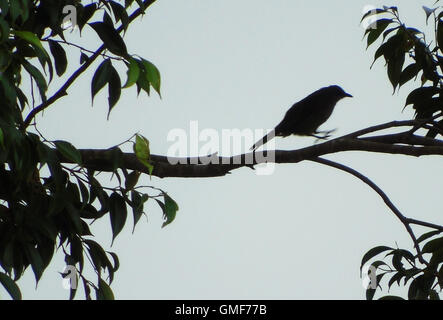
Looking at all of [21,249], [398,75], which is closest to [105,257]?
[21,249]

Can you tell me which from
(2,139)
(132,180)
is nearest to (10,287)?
(2,139)

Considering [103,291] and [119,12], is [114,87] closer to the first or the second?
[119,12]

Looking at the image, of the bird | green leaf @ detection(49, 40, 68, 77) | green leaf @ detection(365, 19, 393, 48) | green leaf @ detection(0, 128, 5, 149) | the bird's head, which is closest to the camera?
green leaf @ detection(0, 128, 5, 149)

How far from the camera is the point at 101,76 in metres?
3.20

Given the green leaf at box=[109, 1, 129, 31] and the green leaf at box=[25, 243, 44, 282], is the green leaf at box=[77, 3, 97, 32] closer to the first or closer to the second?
the green leaf at box=[109, 1, 129, 31]

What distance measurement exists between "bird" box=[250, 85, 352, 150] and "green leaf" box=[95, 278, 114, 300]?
9.96 ft

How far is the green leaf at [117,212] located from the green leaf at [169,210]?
0.17 metres

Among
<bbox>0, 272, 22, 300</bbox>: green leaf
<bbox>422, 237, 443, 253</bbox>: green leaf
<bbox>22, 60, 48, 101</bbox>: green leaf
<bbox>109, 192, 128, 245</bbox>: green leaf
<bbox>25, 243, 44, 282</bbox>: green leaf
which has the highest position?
<bbox>22, 60, 48, 101</bbox>: green leaf

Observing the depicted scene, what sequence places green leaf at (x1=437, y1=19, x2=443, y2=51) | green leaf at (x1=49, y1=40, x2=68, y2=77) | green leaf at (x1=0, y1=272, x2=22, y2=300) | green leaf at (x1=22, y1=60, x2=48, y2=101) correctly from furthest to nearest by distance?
green leaf at (x1=437, y1=19, x2=443, y2=51), green leaf at (x1=49, y1=40, x2=68, y2=77), green leaf at (x1=22, y1=60, x2=48, y2=101), green leaf at (x1=0, y1=272, x2=22, y2=300)

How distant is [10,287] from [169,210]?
0.86m

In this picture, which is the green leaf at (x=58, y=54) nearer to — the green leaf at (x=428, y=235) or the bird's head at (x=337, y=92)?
the green leaf at (x=428, y=235)

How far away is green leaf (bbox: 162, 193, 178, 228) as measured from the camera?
346 centimetres

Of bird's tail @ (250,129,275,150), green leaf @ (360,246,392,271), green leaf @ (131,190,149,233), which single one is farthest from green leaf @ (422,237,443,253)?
bird's tail @ (250,129,275,150)
